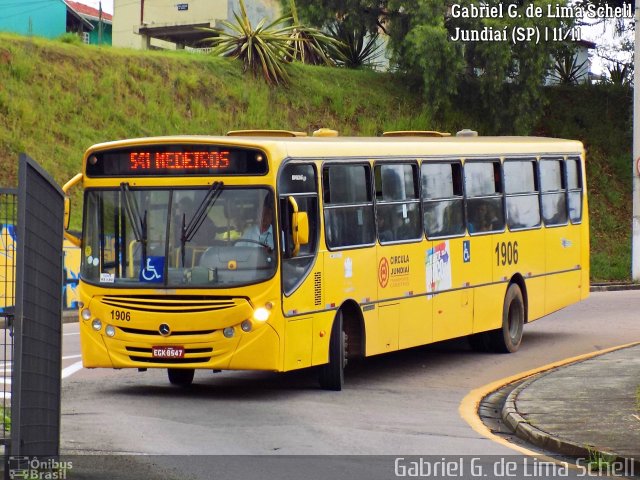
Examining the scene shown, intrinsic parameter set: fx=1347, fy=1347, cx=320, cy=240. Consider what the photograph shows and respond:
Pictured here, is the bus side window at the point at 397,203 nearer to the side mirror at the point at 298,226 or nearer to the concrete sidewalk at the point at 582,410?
the side mirror at the point at 298,226

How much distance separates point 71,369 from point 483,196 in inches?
228

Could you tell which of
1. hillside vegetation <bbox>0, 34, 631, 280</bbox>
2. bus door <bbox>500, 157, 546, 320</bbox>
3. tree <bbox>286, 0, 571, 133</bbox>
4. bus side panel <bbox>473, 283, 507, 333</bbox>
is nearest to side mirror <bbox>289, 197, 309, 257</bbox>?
bus side panel <bbox>473, 283, 507, 333</bbox>

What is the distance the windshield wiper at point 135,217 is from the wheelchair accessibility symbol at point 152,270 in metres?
0.10

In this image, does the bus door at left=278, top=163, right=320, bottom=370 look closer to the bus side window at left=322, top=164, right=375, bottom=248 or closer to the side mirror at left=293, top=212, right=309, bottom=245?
the side mirror at left=293, top=212, right=309, bottom=245

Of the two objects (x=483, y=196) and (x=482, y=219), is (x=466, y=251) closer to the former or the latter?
(x=482, y=219)

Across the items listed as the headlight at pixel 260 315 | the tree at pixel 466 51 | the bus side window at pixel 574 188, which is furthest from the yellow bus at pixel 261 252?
the tree at pixel 466 51

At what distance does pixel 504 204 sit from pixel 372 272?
400 cm

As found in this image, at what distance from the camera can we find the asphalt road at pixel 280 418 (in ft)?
32.0

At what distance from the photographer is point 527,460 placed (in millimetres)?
10078

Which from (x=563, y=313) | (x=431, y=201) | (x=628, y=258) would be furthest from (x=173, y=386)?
(x=628, y=258)

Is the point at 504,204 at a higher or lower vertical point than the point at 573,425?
higher

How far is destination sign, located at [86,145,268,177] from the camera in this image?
13359mm

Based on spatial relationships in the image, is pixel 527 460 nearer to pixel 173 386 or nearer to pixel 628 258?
pixel 173 386

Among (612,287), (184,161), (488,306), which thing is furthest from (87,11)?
(184,161)
